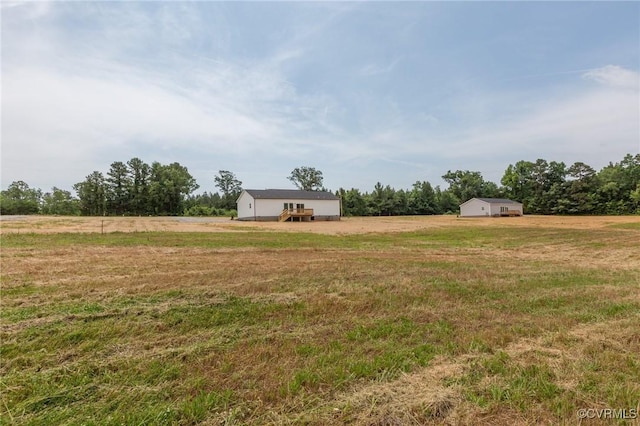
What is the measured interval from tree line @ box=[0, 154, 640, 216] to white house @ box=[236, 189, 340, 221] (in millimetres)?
11814

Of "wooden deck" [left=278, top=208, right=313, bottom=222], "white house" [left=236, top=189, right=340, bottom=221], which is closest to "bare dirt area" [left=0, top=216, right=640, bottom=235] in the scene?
"wooden deck" [left=278, top=208, right=313, bottom=222]

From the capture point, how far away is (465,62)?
63.4 ft

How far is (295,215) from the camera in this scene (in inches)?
1441

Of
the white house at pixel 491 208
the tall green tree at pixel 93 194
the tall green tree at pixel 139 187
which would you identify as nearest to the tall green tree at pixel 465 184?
the white house at pixel 491 208

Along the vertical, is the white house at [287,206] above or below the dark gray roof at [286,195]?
below

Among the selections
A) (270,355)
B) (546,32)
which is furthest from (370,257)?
(546,32)

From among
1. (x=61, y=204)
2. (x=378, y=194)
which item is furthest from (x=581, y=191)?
(x=61, y=204)

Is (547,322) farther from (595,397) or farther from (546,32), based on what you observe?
(546,32)

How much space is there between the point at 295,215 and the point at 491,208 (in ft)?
111

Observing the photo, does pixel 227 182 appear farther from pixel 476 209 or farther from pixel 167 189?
pixel 476 209

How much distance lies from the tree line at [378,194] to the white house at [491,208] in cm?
741

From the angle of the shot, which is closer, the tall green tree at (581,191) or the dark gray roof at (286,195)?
the dark gray roof at (286,195)

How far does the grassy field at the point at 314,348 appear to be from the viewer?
2162 millimetres

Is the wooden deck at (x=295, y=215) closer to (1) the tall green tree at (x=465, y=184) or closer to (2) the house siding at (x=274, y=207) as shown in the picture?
(2) the house siding at (x=274, y=207)
